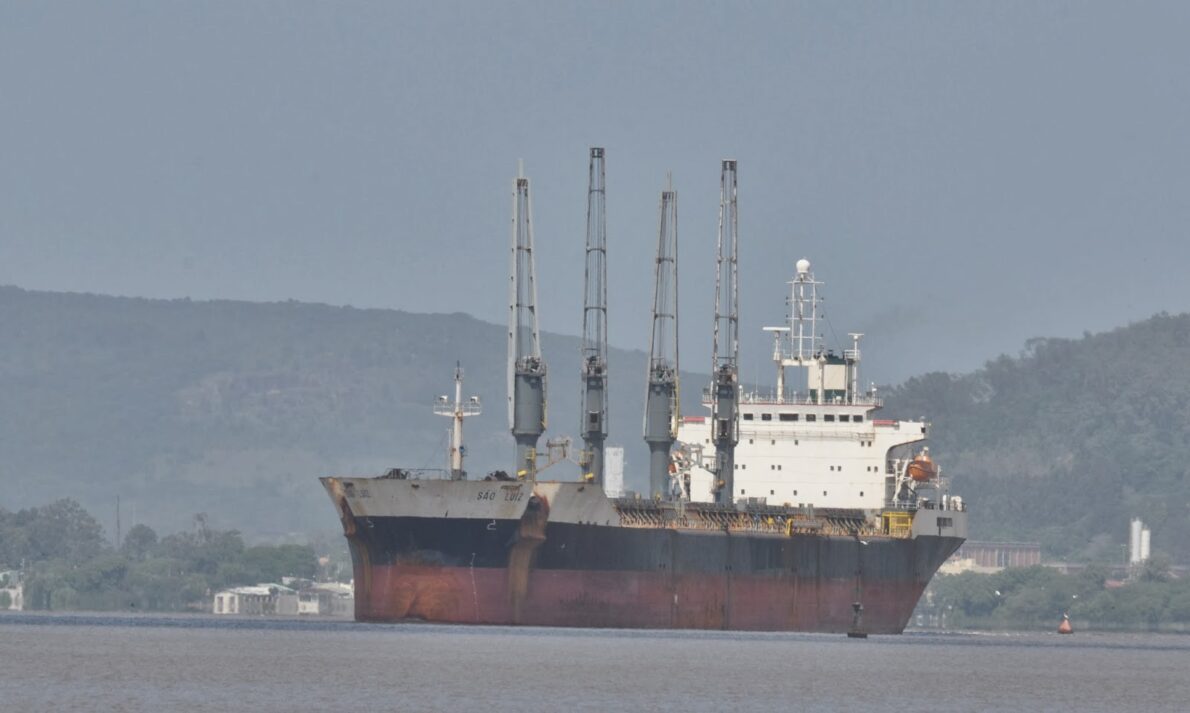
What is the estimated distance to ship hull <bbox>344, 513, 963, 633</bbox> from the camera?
325 feet

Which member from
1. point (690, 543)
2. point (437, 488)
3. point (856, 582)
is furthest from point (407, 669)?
point (856, 582)

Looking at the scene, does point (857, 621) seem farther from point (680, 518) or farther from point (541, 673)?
point (541, 673)

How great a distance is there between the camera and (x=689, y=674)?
79688mm

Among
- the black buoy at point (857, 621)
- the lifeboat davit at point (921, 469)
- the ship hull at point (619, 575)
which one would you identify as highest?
the lifeboat davit at point (921, 469)

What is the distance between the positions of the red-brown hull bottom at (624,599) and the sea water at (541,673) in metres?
0.74

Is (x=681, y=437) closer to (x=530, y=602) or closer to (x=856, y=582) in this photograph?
(x=856, y=582)

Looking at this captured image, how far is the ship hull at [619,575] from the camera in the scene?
325 ft

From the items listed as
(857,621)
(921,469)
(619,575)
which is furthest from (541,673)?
(921,469)

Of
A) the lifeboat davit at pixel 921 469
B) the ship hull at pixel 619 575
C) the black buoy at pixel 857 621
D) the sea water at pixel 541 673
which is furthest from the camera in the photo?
the lifeboat davit at pixel 921 469

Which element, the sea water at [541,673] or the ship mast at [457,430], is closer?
the sea water at [541,673]

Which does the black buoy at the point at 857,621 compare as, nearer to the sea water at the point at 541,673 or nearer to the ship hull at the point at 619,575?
the ship hull at the point at 619,575

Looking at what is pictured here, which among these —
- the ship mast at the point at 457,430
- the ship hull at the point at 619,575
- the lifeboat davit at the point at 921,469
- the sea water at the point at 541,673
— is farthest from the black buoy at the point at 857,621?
the ship mast at the point at 457,430

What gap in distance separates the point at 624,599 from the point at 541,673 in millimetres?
25564

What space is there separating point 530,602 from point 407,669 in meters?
21.9
